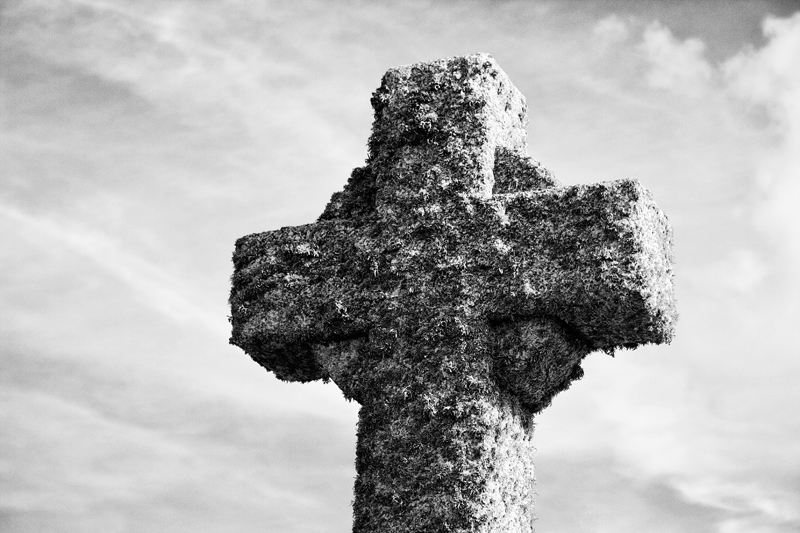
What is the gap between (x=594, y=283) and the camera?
6.39 meters

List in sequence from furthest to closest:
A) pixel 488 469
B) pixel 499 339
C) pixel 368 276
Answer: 1. pixel 368 276
2. pixel 499 339
3. pixel 488 469

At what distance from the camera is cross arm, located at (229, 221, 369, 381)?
7195mm

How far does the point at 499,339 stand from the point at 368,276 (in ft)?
3.42

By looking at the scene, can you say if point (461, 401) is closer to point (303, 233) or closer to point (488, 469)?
point (488, 469)

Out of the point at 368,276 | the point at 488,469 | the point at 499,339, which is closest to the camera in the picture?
the point at 488,469

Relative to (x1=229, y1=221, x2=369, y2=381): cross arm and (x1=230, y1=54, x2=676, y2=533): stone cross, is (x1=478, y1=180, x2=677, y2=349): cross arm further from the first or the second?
(x1=229, y1=221, x2=369, y2=381): cross arm

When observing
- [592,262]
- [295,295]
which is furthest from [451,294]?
[295,295]

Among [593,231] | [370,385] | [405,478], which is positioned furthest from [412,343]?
[593,231]

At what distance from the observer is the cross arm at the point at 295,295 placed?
7.20 meters

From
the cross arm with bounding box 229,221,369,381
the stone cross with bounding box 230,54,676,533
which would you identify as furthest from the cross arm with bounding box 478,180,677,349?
the cross arm with bounding box 229,221,369,381

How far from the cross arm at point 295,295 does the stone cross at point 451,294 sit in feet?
0.04

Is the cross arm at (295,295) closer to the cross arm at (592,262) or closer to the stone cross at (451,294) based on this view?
the stone cross at (451,294)

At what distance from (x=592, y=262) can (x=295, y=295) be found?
215 centimetres

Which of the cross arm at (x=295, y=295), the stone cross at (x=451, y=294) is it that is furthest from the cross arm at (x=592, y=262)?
the cross arm at (x=295, y=295)
